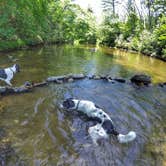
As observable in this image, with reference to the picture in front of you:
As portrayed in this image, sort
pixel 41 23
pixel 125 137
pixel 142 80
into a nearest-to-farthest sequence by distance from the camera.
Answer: pixel 125 137, pixel 142 80, pixel 41 23

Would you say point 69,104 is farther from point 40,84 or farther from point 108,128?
point 40,84

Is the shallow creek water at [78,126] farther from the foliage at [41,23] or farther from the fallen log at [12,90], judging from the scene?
the foliage at [41,23]

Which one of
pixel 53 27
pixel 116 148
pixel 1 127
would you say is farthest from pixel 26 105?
pixel 53 27

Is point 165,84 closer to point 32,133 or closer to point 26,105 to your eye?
point 26,105

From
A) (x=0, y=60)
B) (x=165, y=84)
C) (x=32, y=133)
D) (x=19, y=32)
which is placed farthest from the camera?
(x=19, y=32)

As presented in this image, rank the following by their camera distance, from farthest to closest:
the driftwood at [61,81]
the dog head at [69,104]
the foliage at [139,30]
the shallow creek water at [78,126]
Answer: the foliage at [139,30], the driftwood at [61,81], the dog head at [69,104], the shallow creek water at [78,126]

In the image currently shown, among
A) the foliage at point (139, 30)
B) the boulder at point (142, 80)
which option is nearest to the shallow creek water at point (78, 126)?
the boulder at point (142, 80)

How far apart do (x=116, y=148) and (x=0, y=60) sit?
10282mm

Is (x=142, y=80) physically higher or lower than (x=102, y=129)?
lower

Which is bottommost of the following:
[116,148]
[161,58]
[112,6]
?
[161,58]

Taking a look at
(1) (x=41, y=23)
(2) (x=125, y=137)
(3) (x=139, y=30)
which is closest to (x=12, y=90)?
(2) (x=125, y=137)

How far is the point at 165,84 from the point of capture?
10898 mm

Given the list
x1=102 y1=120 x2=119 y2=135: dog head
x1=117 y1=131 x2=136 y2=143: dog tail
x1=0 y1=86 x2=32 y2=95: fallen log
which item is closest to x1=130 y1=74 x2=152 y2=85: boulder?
x1=0 y1=86 x2=32 y2=95: fallen log

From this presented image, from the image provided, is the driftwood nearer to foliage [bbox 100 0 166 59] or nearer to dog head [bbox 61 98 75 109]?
dog head [bbox 61 98 75 109]
